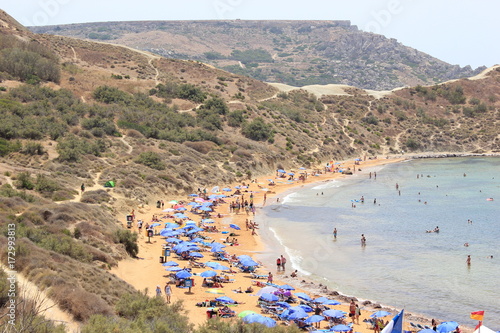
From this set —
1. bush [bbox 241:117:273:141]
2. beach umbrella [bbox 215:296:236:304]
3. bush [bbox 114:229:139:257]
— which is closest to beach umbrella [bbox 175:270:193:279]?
beach umbrella [bbox 215:296:236:304]

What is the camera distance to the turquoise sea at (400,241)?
24.8 m

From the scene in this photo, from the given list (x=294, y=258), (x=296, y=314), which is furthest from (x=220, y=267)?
(x=296, y=314)

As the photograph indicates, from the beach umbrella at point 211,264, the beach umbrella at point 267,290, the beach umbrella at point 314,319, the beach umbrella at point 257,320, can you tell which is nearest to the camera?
the beach umbrella at point 257,320

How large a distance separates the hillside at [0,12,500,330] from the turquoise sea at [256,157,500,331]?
10.4 m

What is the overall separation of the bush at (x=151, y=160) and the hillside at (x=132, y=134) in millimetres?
120

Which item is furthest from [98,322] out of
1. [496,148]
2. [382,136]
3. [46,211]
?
[496,148]

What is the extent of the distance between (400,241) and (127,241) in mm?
18711

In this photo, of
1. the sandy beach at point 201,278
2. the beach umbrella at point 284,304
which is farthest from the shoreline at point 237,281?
the beach umbrella at point 284,304

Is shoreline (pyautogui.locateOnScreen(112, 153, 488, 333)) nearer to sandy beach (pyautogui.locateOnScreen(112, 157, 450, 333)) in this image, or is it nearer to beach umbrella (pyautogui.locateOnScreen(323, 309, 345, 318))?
sandy beach (pyautogui.locateOnScreen(112, 157, 450, 333))

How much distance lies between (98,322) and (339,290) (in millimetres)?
15499

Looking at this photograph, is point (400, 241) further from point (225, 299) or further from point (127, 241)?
point (127, 241)

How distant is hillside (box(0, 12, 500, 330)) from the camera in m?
22.7

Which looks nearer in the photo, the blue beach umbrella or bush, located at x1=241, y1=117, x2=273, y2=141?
the blue beach umbrella

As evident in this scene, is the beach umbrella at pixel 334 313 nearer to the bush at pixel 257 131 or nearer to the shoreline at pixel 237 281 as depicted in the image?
the shoreline at pixel 237 281
